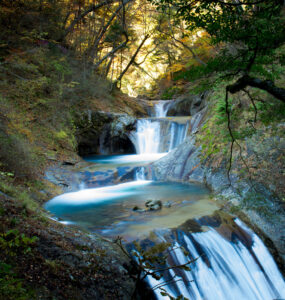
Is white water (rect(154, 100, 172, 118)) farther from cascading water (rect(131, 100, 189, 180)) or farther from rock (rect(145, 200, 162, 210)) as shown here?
rock (rect(145, 200, 162, 210))

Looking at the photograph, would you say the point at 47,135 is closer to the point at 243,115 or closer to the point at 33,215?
the point at 33,215

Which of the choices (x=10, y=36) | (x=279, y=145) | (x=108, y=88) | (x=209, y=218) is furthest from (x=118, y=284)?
(x=108, y=88)

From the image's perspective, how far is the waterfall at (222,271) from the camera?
14.0 feet

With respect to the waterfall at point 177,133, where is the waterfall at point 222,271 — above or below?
below

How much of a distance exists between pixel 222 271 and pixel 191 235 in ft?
2.86

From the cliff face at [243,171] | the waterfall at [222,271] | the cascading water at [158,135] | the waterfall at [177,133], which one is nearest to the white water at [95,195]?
the cliff face at [243,171]

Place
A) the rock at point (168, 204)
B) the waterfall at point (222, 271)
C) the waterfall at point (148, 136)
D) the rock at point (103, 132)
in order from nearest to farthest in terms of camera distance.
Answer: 1. the waterfall at point (222, 271)
2. the rock at point (168, 204)
3. the rock at point (103, 132)
4. the waterfall at point (148, 136)

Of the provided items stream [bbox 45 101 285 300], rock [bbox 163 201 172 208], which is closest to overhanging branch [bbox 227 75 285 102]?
stream [bbox 45 101 285 300]

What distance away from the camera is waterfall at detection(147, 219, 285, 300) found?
168 inches

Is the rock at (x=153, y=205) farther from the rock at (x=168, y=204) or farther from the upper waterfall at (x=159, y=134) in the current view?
the upper waterfall at (x=159, y=134)

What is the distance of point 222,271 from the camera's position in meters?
4.74

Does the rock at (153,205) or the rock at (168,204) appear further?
the rock at (168,204)

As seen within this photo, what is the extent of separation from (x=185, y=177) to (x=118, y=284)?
6.62m

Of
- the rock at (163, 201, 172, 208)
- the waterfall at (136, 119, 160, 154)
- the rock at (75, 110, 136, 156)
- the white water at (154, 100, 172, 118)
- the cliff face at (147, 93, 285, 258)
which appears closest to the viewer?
the cliff face at (147, 93, 285, 258)
